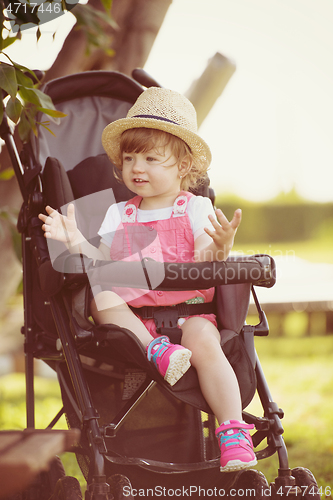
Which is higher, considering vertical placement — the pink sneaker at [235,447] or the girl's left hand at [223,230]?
the girl's left hand at [223,230]


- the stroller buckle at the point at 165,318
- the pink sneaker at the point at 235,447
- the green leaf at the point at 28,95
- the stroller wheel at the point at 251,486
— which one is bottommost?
the stroller wheel at the point at 251,486

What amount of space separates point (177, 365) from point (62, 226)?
0.61 m

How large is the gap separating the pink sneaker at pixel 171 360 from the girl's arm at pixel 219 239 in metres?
0.33

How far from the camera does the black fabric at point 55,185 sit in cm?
186

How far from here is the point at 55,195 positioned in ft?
6.11

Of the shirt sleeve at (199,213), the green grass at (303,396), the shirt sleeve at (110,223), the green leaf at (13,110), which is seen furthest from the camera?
the green grass at (303,396)

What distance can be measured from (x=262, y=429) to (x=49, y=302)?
82 cm

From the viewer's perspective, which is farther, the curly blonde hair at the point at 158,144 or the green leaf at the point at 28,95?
the curly blonde hair at the point at 158,144

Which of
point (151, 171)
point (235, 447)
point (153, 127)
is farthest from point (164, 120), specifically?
point (235, 447)

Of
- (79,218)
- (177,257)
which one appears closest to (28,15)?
(79,218)

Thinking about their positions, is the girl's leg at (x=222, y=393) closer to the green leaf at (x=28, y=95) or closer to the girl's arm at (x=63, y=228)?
the girl's arm at (x=63, y=228)

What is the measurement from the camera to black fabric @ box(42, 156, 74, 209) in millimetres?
1861

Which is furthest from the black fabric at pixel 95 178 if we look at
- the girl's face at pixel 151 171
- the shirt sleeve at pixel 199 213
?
the shirt sleeve at pixel 199 213

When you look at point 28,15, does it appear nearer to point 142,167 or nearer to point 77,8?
point 77,8
